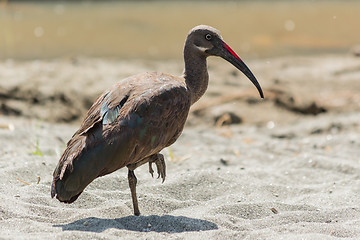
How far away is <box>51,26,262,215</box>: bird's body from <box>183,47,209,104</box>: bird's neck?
0.96ft

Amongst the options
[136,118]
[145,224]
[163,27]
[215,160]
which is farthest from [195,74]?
[163,27]

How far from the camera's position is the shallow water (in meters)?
13.4

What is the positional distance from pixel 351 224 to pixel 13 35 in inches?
464

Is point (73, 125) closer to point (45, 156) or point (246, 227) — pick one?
point (45, 156)

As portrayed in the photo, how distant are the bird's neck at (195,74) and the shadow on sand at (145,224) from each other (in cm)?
142

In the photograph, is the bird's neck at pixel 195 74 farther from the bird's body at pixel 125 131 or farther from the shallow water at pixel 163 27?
the shallow water at pixel 163 27

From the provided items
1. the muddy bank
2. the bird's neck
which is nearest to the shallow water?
the muddy bank

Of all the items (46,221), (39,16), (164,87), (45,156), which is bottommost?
(39,16)

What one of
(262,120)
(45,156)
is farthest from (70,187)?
(262,120)

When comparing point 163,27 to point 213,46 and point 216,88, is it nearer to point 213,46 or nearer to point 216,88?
point 216,88

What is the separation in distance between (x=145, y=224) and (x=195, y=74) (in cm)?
175

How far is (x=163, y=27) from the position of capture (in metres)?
15.8

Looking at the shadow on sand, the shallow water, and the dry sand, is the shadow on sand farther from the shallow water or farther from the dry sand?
the shallow water

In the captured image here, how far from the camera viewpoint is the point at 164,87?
4992mm
